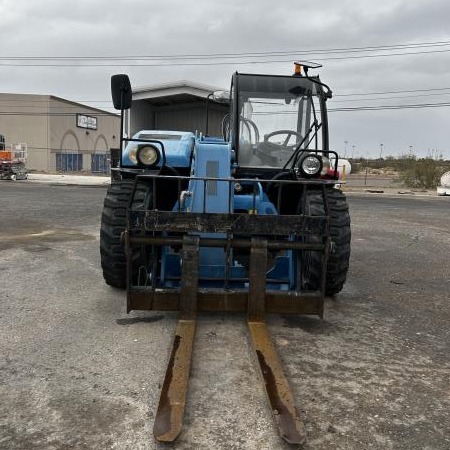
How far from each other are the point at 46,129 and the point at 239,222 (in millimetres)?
45832

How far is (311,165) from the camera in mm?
5195

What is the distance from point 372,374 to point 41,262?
16.7 feet

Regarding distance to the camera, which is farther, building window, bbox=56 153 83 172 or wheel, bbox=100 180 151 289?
building window, bbox=56 153 83 172

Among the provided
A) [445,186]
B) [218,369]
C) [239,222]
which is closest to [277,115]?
[239,222]

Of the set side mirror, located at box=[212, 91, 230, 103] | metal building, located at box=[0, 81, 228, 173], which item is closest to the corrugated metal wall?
side mirror, located at box=[212, 91, 230, 103]

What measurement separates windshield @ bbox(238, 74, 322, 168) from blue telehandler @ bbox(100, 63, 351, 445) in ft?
0.04

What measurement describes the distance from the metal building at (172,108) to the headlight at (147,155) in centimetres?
536

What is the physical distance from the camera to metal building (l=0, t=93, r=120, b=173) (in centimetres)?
4609

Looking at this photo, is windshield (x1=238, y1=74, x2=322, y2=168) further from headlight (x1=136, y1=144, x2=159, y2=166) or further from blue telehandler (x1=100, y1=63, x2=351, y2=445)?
headlight (x1=136, y1=144, x2=159, y2=166)

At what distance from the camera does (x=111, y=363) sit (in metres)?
3.74

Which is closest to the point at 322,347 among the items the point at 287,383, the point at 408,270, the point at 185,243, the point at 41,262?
the point at 287,383

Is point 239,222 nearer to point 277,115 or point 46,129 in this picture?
point 277,115

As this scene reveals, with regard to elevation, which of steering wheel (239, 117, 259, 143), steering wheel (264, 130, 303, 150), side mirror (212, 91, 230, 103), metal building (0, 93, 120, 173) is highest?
metal building (0, 93, 120, 173)

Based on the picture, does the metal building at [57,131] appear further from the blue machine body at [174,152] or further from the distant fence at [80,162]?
the blue machine body at [174,152]
